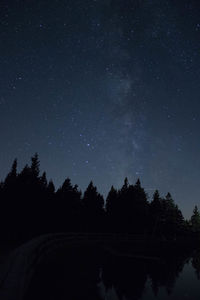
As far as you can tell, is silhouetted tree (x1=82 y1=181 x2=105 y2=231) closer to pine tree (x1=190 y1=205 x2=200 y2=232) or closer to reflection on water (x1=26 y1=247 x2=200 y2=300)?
reflection on water (x1=26 y1=247 x2=200 y2=300)

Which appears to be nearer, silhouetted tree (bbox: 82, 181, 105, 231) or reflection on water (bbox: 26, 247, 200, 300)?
reflection on water (bbox: 26, 247, 200, 300)

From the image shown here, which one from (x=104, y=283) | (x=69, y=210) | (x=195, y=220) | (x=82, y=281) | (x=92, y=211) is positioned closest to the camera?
(x=82, y=281)

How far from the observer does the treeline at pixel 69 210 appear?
31719mm

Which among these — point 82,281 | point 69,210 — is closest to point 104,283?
point 82,281

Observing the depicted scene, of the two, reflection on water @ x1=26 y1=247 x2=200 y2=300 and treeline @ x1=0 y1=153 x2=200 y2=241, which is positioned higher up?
treeline @ x1=0 y1=153 x2=200 y2=241

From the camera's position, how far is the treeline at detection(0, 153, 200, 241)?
31.7m

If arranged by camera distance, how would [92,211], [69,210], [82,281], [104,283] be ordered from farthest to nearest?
[92,211] → [69,210] → [104,283] → [82,281]

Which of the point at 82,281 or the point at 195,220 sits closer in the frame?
the point at 82,281

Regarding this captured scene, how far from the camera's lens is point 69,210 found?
51.7m

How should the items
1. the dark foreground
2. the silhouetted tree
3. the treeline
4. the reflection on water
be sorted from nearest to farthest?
the dark foreground < the reflection on water < the treeline < the silhouetted tree

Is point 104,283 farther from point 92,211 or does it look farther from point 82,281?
point 92,211

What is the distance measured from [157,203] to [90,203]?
2336 cm

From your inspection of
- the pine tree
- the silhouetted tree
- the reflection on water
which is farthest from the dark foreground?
the pine tree

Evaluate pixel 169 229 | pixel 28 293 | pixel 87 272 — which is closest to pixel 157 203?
pixel 169 229
